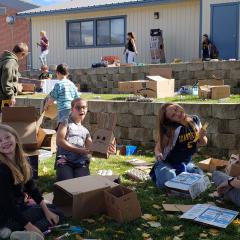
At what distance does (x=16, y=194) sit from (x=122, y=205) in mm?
1003

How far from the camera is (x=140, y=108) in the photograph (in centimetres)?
881

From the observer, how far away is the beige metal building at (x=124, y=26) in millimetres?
16000

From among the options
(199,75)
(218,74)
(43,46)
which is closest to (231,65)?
(218,74)

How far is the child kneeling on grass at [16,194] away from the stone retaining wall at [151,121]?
407cm

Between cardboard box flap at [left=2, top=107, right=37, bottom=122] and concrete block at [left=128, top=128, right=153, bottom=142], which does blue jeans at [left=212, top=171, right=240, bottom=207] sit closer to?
cardboard box flap at [left=2, top=107, right=37, bottom=122]

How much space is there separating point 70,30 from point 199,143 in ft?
51.5

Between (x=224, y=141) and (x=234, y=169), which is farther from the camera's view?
(x=224, y=141)

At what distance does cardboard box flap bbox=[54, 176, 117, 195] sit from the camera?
15.0ft

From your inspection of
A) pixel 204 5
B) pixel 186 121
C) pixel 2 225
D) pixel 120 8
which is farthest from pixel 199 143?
pixel 120 8

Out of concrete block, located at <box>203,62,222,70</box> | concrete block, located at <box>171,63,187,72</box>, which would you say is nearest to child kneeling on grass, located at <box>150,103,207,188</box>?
concrete block, located at <box>203,62,222,70</box>

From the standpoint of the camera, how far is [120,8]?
725 inches

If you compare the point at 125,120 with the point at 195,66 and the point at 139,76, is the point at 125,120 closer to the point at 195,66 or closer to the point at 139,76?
the point at 195,66

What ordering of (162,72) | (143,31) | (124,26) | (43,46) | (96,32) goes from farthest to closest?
1. (96,32)
2. (43,46)
3. (124,26)
4. (143,31)
5. (162,72)

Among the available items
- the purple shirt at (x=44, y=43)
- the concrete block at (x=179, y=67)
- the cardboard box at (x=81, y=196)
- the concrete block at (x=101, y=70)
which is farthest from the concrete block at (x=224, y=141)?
the purple shirt at (x=44, y=43)
